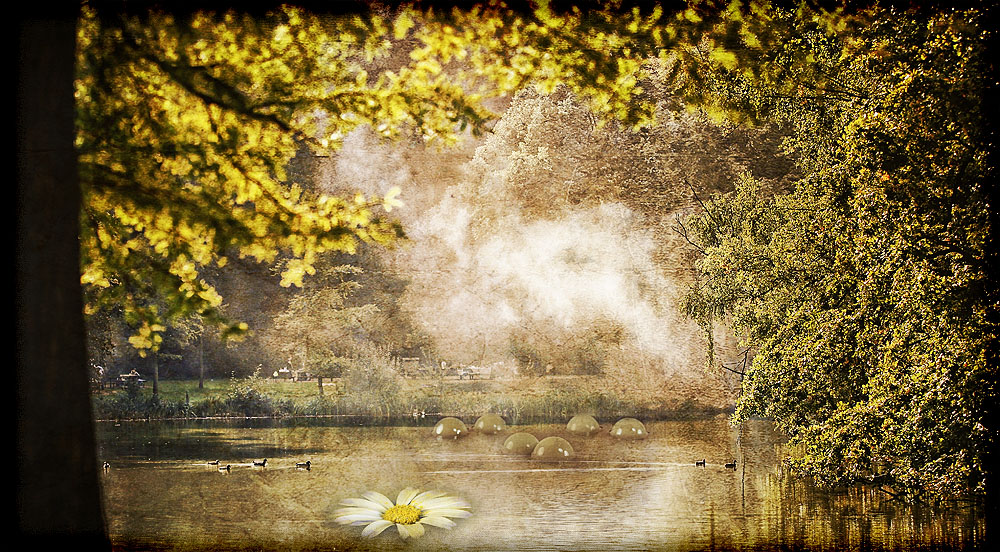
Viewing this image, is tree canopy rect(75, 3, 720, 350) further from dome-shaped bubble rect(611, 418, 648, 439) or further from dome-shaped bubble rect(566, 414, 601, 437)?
dome-shaped bubble rect(611, 418, 648, 439)

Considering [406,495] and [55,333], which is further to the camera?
[406,495]

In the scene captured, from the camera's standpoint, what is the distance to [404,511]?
12.4 feet

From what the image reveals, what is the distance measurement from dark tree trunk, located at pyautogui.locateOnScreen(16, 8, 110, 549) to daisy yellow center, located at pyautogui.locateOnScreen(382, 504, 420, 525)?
1.10 m

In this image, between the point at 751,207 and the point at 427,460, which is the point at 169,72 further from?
the point at 751,207

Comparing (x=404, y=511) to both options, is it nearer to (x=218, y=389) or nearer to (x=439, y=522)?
(x=439, y=522)

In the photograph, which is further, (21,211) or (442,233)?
(442,233)

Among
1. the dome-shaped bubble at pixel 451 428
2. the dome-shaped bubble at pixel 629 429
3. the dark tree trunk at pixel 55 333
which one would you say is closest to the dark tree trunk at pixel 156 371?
the dark tree trunk at pixel 55 333

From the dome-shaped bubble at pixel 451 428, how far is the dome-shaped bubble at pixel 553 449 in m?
0.32

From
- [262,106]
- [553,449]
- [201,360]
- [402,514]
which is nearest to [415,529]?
[402,514]

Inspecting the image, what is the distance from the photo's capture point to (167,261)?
362 cm

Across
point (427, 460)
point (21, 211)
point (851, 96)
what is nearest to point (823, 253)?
point (851, 96)

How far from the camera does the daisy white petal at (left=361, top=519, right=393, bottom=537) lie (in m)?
3.75

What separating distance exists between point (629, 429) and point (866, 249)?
1.27m

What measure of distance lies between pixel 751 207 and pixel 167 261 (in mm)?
2453
